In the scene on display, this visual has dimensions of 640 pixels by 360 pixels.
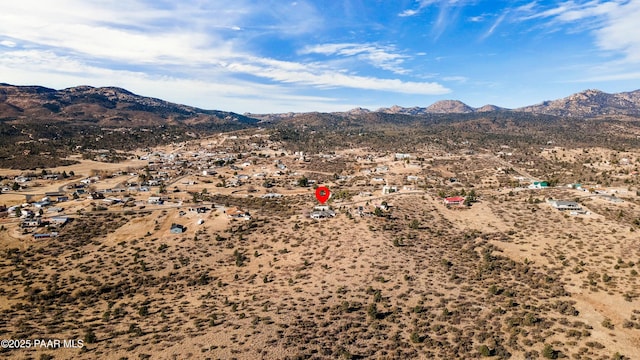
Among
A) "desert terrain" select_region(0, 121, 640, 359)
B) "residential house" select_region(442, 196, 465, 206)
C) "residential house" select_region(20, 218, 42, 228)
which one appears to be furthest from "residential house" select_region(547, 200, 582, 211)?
"residential house" select_region(20, 218, 42, 228)

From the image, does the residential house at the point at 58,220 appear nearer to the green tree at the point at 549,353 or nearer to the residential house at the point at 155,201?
the residential house at the point at 155,201

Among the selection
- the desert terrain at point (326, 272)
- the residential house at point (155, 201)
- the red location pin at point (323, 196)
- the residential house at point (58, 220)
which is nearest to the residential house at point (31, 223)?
the desert terrain at point (326, 272)

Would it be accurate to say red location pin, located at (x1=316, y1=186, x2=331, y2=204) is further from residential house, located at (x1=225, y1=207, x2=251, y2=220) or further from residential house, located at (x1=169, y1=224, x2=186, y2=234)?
residential house, located at (x1=169, y1=224, x2=186, y2=234)

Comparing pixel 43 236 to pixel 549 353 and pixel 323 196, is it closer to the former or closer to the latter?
pixel 323 196

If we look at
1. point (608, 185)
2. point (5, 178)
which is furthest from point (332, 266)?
point (5, 178)

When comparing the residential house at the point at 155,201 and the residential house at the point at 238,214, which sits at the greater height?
the residential house at the point at 238,214

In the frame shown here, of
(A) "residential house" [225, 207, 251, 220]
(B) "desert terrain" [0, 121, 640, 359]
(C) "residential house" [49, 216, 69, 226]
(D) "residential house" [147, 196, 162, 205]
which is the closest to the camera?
(B) "desert terrain" [0, 121, 640, 359]

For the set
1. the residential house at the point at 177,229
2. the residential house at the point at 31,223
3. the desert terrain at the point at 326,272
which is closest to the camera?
the desert terrain at the point at 326,272

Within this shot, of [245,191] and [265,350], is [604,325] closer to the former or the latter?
[265,350]

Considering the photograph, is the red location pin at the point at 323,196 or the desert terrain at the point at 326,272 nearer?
the desert terrain at the point at 326,272

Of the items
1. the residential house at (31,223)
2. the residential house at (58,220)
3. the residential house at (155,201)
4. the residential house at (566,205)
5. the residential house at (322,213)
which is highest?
the residential house at (566,205)

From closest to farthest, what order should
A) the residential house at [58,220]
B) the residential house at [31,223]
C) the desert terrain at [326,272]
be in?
1. the desert terrain at [326,272]
2. the residential house at [31,223]
3. the residential house at [58,220]

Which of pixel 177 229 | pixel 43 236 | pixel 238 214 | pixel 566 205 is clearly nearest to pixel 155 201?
pixel 177 229
